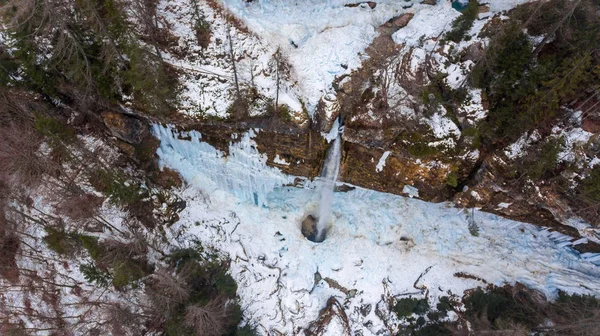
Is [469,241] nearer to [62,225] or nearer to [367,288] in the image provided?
[367,288]

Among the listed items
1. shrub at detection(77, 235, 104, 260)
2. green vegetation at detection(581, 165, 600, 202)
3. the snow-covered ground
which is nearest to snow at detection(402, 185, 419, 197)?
the snow-covered ground

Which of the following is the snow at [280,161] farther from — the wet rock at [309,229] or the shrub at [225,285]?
the shrub at [225,285]

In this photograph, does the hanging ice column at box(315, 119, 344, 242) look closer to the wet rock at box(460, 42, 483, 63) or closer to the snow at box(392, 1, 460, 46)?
the snow at box(392, 1, 460, 46)

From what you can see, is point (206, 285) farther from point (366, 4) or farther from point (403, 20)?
point (403, 20)

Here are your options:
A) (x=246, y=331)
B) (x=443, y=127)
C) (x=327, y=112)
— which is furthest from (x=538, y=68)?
(x=246, y=331)

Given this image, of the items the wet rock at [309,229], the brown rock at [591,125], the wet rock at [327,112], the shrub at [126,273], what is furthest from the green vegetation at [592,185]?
the shrub at [126,273]

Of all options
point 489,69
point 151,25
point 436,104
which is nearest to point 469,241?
point 436,104
